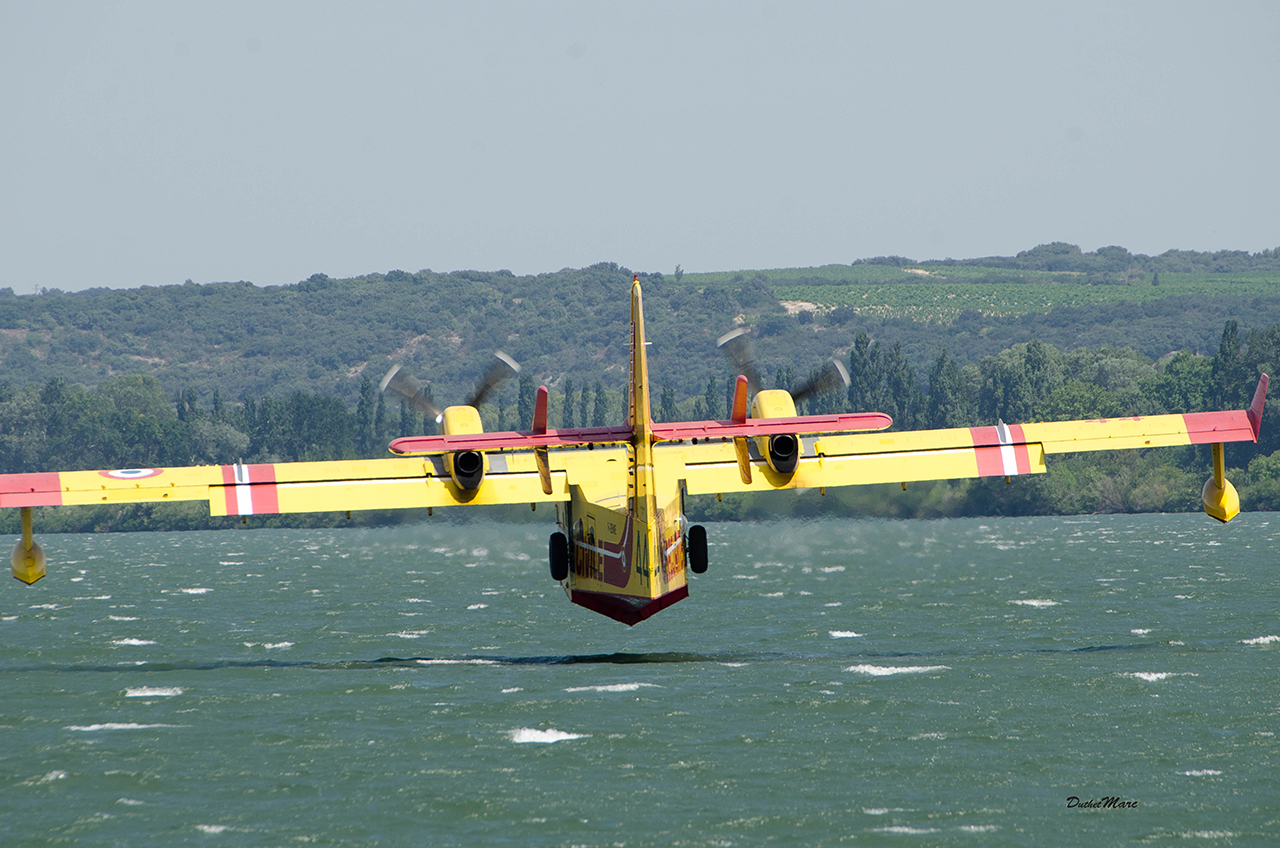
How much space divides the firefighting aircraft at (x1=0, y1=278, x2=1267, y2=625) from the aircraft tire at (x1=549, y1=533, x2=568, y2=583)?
0.05 m

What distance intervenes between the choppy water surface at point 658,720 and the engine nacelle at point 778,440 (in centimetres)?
438

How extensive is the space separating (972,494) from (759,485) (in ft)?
347

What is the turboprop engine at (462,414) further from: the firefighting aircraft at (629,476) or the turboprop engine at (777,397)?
Answer: the turboprop engine at (777,397)

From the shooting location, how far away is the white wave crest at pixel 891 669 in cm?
2955

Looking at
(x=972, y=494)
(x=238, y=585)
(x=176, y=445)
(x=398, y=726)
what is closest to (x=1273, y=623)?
(x=398, y=726)

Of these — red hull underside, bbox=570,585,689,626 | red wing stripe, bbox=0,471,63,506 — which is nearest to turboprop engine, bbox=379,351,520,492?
red hull underside, bbox=570,585,689,626

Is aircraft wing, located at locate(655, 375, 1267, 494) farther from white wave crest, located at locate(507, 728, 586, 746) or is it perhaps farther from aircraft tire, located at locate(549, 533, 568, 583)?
white wave crest, located at locate(507, 728, 586, 746)

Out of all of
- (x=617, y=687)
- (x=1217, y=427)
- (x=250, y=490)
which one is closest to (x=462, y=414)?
(x=250, y=490)

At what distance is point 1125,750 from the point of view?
22.2m

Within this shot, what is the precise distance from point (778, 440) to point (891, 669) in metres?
5.48

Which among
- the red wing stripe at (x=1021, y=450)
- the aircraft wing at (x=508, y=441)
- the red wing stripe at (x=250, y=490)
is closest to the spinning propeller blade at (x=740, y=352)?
the aircraft wing at (x=508, y=441)

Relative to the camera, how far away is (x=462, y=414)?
2959 cm

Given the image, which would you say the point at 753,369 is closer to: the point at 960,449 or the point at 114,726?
the point at 960,449

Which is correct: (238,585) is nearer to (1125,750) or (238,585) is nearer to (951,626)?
(951,626)
